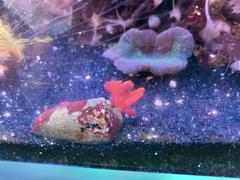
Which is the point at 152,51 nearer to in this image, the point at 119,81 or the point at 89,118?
the point at 119,81

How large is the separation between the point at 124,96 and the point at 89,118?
0.19m

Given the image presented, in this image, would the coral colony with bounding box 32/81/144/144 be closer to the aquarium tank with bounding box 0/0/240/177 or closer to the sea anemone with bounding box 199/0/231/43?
→ the aquarium tank with bounding box 0/0/240/177

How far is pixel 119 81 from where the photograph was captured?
5.36 ft

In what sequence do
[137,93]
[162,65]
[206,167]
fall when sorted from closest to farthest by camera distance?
[206,167]
[137,93]
[162,65]

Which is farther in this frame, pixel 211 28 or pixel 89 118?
pixel 211 28

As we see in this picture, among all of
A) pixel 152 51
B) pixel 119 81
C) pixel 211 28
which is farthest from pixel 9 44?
pixel 211 28

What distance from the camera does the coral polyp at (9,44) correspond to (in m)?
1.68

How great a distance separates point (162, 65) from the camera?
1687mm

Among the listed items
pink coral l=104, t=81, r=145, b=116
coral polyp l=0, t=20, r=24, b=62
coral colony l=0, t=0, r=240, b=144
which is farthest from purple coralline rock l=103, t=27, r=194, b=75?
coral polyp l=0, t=20, r=24, b=62

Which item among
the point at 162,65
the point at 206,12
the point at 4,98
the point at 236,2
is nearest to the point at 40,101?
the point at 4,98

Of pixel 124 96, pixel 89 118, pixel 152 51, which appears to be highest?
pixel 152 51

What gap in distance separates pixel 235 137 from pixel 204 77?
35cm

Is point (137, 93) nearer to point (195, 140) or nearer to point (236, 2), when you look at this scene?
point (195, 140)

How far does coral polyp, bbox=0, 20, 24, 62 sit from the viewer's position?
5.51 ft
